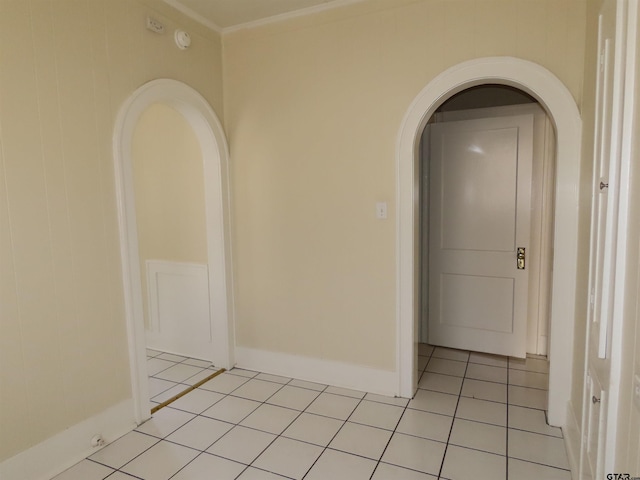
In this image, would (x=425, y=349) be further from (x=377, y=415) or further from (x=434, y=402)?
(x=377, y=415)

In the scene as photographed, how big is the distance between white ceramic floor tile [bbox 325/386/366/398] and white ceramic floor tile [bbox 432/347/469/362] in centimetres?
101

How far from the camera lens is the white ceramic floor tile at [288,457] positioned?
206 cm

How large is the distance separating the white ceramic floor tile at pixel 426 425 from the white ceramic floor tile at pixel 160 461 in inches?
50.1

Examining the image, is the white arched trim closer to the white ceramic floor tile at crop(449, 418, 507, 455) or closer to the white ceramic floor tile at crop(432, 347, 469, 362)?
the white ceramic floor tile at crop(449, 418, 507, 455)

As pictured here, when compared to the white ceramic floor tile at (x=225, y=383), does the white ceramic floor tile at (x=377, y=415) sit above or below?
below

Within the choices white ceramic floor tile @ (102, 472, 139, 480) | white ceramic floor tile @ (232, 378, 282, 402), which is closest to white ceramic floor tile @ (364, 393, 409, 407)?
white ceramic floor tile @ (232, 378, 282, 402)

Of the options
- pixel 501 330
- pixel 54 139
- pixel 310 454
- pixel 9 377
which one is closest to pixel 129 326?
pixel 9 377

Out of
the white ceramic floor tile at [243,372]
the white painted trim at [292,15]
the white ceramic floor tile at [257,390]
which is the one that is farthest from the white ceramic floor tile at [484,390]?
the white painted trim at [292,15]

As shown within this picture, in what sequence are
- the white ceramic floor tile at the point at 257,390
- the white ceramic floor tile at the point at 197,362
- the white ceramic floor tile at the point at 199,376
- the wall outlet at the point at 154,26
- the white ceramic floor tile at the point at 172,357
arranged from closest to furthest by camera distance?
1. the wall outlet at the point at 154,26
2. the white ceramic floor tile at the point at 257,390
3. the white ceramic floor tile at the point at 199,376
4. the white ceramic floor tile at the point at 197,362
5. the white ceramic floor tile at the point at 172,357

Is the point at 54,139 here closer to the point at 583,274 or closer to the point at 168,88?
the point at 168,88

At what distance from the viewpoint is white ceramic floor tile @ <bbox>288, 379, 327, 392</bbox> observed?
2.98m

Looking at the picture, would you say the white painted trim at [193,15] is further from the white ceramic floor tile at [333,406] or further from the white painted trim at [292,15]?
the white ceramic floor tile at [333,406]

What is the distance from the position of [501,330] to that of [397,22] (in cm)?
265

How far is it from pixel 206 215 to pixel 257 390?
1474mm
